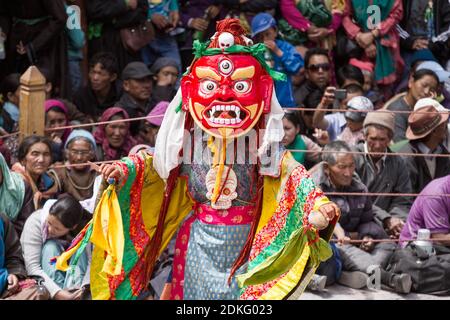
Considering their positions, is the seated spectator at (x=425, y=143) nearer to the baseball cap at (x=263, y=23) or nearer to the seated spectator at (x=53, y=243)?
the baseball cap at (x=263, y=23)

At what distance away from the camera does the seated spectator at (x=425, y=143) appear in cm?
1085

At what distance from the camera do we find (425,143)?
10930 millimetres

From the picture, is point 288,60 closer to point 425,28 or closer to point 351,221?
point 425,28

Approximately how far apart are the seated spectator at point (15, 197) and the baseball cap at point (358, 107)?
2851mm

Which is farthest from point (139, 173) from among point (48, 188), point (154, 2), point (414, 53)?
point (414, 53)

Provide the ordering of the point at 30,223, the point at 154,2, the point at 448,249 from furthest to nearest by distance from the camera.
Answer: the point at 154,2 < the point at 448,249 < the point at 30,223

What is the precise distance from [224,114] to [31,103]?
1957 millimetres

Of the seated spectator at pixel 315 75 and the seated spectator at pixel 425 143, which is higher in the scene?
the seated spectator at pixel 315 75

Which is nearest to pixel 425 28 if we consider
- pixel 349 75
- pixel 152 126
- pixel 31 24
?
pixel 349 75

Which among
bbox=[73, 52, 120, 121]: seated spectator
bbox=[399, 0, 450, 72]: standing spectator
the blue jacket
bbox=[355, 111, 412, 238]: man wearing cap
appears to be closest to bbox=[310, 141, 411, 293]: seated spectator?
bbox=[355, 111, 412, 238]: man wearing cap

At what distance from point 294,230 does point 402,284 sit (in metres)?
1.71

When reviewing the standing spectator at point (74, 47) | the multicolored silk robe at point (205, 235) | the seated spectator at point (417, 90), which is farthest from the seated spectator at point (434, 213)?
the standing spectator at point (74, 47)

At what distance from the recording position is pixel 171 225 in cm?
864

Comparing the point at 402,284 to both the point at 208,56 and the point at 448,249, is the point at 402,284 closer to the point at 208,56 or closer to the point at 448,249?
the point at 448,249
